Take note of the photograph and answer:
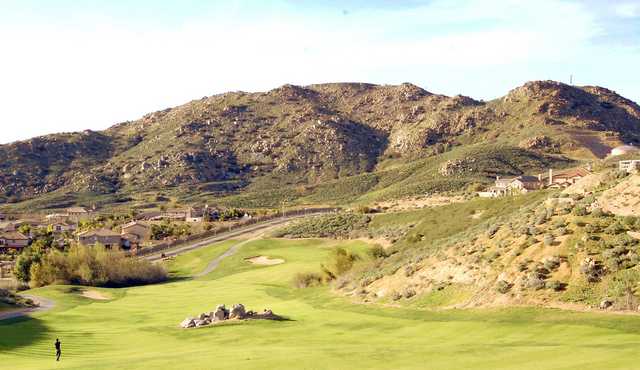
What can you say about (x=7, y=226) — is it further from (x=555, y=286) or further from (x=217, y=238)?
(x=555, y=286)

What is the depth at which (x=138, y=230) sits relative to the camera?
442ft

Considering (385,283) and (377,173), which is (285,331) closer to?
(385,283)

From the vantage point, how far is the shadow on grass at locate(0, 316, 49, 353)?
41469mm

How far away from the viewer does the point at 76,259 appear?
86.8 metres

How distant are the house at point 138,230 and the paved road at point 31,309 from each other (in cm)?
6290

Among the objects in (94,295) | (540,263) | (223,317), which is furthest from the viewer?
(94,295)

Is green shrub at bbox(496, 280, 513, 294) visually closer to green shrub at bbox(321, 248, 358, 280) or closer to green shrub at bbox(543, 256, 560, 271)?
green shrub at bbox(543, 256, 560, 271)

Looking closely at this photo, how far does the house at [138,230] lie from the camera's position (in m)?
133

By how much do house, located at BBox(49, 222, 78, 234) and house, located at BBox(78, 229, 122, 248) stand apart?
16.9 m

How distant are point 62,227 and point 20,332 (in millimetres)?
104330

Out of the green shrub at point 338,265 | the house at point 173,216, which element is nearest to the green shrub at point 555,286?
the green shrub at point 338,265

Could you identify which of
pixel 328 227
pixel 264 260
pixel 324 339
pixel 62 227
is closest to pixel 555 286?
pixel 324 339

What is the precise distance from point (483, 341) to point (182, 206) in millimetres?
153341

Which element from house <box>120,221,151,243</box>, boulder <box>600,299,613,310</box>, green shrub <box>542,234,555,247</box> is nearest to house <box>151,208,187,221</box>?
house <box>120,221,151,243</box>
